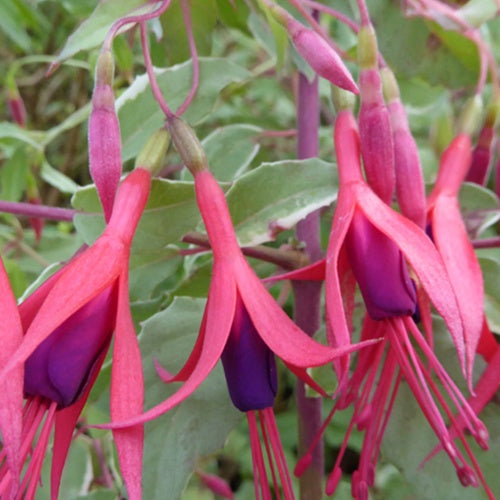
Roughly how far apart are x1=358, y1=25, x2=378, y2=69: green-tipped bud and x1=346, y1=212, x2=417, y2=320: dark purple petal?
11cm

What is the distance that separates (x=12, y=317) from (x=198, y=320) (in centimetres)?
20

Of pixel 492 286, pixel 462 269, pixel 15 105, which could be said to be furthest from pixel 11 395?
pixel 15 105

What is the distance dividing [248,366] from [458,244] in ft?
0.50

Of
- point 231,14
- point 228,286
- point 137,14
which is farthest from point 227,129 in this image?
point 228,286

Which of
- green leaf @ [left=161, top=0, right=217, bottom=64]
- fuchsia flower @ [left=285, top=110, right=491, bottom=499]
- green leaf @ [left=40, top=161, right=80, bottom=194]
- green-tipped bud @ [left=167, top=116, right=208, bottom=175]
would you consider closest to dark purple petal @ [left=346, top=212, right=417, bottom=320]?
fuchsia flower @ [left=285, top=110, right=491, bottom=499]

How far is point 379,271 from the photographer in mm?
397

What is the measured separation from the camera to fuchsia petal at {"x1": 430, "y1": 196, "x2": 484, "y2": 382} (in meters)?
0.39

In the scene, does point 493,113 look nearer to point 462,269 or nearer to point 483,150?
point 483,150

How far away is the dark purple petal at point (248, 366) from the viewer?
390 mm

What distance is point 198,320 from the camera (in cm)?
54

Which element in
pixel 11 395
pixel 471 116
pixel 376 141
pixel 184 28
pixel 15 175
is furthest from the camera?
pixel 15 175

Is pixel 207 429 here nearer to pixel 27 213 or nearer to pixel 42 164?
pixel 27 213

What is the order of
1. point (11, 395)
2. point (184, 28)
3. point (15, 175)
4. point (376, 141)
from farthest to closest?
point (15, 175) → point (184, 28) → point (376, 141) → point (11, 395)

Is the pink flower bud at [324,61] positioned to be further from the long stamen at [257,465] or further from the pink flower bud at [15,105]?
the pink flower bud at [15,105]
